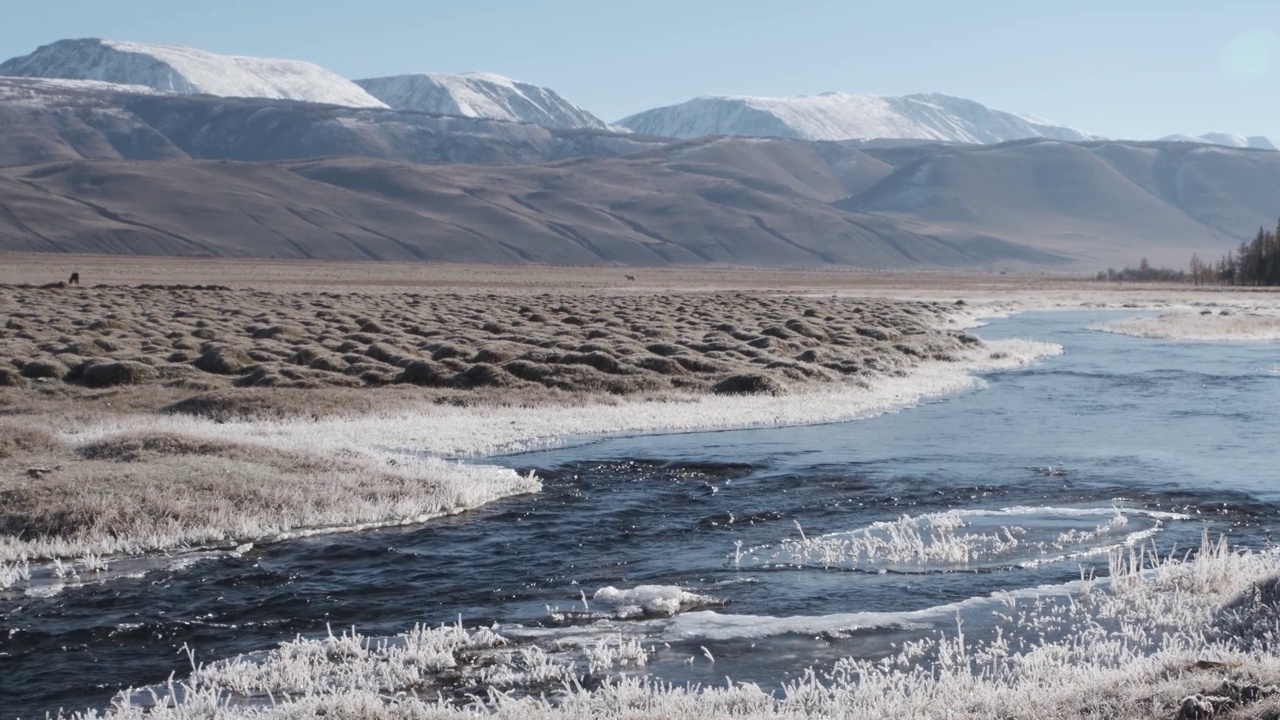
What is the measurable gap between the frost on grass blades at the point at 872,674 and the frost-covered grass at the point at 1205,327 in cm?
4813

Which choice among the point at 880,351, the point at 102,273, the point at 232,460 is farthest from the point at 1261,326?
the point at 102,273

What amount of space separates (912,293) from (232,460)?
101521mm

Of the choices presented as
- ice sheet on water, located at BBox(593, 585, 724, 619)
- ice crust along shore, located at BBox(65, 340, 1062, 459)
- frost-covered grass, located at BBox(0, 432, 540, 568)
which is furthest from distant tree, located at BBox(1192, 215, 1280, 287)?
ice sheet on water, located at BBox(593, 585, 724, 619)

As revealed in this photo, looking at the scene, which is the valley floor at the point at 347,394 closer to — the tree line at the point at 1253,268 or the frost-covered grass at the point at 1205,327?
the frost-covered grass at the point at 1205,327

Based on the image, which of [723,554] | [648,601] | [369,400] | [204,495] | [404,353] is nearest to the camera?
[648,601]

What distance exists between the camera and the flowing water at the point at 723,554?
1247 centimetres

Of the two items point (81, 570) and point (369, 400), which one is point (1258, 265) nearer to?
point (369, 400)

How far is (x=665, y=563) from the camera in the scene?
15.7m

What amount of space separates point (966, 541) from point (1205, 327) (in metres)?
50.0

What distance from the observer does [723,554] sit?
53.0ft

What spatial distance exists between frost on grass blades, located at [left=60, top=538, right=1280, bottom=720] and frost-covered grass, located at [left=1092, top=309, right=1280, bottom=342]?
48.1 meters

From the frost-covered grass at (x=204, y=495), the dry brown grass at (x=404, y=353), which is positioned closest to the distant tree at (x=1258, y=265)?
the dry brown grass at (x=404, y=353)

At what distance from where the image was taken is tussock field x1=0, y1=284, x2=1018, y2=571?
1769 cm

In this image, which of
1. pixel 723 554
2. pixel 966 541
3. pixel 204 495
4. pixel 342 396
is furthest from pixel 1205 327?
pixel 204 495
